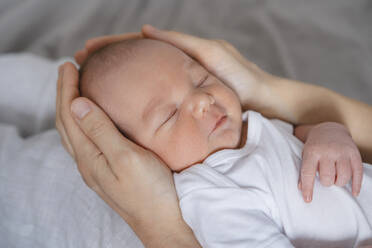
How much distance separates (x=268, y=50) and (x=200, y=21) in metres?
0.45

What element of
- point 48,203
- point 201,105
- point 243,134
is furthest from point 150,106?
point 48,203

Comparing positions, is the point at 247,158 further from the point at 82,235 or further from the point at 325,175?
the point at 82,235

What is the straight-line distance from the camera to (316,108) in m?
1.29

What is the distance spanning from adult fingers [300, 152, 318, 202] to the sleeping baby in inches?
1.3

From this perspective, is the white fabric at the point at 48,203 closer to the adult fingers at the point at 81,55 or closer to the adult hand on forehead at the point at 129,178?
the adult hand on forehead at the point at 129,178

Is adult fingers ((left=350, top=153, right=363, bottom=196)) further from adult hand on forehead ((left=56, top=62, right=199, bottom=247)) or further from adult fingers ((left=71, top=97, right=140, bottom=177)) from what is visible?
adult fingers ((left=71, top=97, right=140, bottom=177))

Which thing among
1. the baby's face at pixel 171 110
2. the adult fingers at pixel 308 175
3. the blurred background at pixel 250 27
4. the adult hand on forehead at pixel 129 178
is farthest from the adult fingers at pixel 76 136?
the blurred background at pixel 250 27

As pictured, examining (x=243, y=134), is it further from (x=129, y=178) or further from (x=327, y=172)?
(x=129, y=178)

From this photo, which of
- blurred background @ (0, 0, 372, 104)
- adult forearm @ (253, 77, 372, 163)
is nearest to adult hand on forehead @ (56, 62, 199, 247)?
adult forearm @ (253, 77, 372, 163)

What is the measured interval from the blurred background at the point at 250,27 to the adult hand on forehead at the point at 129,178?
3.40ft

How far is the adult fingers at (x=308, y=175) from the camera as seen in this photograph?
887 millimetres

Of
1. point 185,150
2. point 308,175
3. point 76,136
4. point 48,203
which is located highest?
point 308,175

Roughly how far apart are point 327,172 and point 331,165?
0.02 m

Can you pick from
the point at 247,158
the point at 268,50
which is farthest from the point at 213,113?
the point at 268,50
